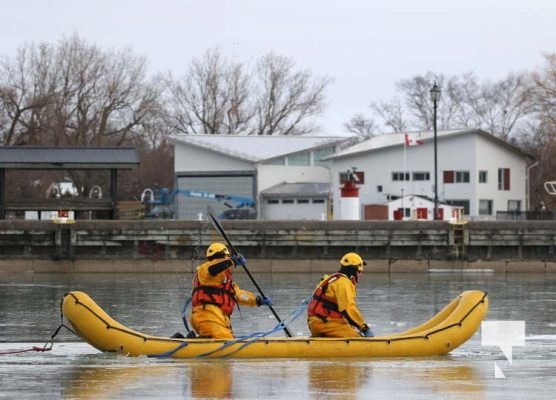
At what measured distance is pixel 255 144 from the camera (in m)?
80.3

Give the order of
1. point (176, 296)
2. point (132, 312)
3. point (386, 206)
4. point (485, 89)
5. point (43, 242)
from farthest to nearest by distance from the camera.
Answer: point (485, 89)
point (386, 206)
point (43, 242)
point (176, 296)
point (132, 312)

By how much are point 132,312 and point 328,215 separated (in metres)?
40.6

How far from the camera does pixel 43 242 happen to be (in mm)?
46969

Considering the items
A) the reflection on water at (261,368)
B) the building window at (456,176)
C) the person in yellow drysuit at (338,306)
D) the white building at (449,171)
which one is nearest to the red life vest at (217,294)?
the reflection on water at (261,368)

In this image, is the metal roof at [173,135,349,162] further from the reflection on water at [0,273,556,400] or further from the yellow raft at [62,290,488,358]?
the yellow raft at [62,290,488,358]

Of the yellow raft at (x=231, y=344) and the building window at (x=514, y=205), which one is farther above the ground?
the building window at (x=514, y=205)

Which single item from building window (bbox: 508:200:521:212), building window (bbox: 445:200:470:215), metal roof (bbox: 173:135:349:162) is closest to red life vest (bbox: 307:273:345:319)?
building window (bbox: 445:200:470:215)

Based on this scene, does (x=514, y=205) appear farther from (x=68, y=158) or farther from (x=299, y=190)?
(x=68, y=158)

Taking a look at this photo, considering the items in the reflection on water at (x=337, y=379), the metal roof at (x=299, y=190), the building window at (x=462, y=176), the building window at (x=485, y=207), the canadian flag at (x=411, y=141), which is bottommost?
the reflection on water at (x=337, y=379)

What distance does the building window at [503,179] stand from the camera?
73062 mm

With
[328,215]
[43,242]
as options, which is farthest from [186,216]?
[43,242]

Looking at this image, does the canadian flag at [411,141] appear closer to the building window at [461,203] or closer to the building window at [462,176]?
the building window at [462,176]

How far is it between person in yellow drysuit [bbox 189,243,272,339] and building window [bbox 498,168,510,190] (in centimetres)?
5520

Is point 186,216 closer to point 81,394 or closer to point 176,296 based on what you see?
point 176,296
